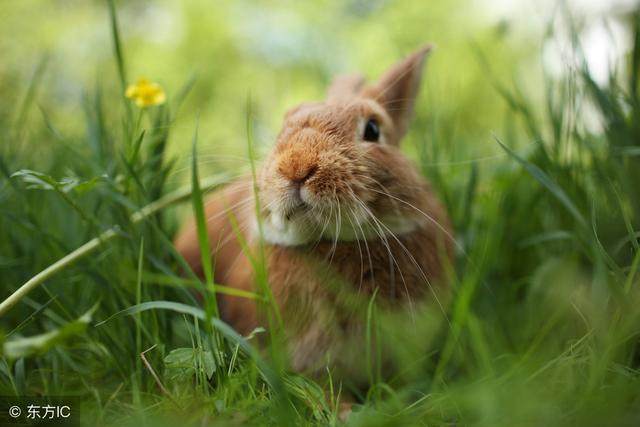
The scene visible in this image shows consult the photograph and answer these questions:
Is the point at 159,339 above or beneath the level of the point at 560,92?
beneath

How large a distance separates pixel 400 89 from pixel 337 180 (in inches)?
33.4

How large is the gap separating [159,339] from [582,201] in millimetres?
1663

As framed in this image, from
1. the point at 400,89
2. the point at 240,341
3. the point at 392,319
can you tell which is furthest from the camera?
the point at 400,89

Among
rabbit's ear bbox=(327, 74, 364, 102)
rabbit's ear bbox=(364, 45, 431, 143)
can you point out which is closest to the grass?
rabbit's ear bbox=(364, 45, 431, 143)

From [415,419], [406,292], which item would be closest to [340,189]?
[406,292]

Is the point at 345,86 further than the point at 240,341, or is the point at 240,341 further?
the point at 345,86

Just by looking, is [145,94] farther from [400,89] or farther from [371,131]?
[400,89]

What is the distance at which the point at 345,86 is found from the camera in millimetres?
2348

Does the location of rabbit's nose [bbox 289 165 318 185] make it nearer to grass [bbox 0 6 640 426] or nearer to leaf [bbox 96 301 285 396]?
grass [bbox 0 6 640 426]

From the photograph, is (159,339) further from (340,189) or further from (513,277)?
(513,277)

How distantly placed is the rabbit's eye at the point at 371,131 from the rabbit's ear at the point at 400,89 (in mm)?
250

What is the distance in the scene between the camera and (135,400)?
4.50ft

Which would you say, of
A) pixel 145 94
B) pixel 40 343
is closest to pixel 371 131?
pixel 145 94
